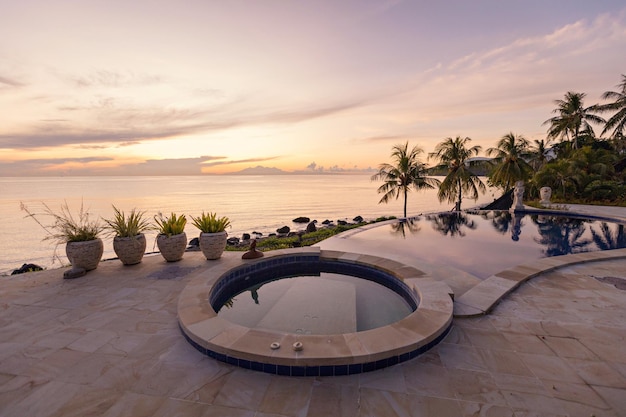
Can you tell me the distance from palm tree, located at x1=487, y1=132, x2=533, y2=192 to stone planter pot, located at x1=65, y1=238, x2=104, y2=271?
25.3 metres

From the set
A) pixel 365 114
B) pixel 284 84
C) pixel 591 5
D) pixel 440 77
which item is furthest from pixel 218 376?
pixel 365 114

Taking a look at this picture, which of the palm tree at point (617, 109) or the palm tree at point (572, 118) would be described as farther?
the palm tree at point (572, 118)

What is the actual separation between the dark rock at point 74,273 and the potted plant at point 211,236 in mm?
2733

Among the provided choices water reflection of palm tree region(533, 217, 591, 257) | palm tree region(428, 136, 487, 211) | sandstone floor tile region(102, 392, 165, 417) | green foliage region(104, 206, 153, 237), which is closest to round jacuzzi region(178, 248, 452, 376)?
sandstone floor tile region(102, 392, 165, 417)

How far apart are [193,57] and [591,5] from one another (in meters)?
15.7

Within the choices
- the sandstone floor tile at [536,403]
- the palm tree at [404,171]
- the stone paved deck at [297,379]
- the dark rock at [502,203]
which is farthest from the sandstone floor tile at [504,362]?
the dark rock at [502,203]

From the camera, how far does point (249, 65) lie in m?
11.5

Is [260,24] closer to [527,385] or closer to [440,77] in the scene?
[440,77]

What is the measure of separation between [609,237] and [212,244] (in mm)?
15998

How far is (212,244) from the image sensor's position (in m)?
7.41

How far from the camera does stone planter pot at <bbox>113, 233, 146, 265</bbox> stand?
686 cm

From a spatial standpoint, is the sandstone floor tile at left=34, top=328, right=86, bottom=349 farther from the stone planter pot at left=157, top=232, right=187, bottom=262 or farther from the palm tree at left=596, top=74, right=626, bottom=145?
the palm tree at left=596, top=74, right=626, bottom=145

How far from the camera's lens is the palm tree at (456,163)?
62.2 feet

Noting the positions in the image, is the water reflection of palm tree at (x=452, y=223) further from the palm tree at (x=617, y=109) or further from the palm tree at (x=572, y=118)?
the palm tree at (x=572, y=118)
